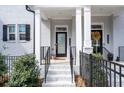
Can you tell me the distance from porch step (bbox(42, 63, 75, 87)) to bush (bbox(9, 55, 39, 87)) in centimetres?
103

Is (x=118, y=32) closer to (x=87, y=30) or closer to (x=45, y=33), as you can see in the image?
(x=45, y=33)

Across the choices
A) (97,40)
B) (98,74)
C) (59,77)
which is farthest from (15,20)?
(98,74)

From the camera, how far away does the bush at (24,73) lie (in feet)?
40.3

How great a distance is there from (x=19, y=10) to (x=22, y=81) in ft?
33.6

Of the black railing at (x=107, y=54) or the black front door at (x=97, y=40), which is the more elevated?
the black front door at (x=97, y=40)

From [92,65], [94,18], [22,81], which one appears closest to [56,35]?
[94,18]

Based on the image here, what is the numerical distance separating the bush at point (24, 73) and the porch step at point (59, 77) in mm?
1034

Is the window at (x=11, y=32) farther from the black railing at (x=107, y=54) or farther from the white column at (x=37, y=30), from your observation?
the black railing at (x=107, y=54)

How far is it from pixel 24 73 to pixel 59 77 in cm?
240

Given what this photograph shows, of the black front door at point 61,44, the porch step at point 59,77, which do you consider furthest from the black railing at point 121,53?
the porch step at point 59,77

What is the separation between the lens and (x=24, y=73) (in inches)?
491

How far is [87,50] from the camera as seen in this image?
15.5 m
